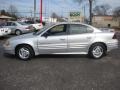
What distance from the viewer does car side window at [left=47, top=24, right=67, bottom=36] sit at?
9.71 m

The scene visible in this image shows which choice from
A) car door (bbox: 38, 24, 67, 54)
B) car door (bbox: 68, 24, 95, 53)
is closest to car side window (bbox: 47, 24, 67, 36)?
car door (bbox: 38, 24, 67, 54)

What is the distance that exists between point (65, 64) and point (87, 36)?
1.65 metres

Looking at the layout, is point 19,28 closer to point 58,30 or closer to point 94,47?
point 58,30

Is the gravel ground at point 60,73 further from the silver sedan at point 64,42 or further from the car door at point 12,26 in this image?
the car door at point 12,26

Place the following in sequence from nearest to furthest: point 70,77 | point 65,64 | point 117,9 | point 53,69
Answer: point 70,77 < point 53,69 < point 65,64 < point 117,9

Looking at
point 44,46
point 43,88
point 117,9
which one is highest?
point 117,9

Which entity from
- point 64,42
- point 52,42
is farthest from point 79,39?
point 52,42

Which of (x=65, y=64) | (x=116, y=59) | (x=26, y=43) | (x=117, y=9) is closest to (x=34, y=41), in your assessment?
(x=26, y=43)

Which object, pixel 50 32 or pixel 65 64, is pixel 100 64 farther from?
pixel 50 32

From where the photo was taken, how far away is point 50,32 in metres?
9.72

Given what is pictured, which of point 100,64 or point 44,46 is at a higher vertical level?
point 44,46

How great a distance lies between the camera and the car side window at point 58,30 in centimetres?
971

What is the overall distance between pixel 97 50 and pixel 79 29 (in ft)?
3.61

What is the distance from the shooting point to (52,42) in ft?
31.4
